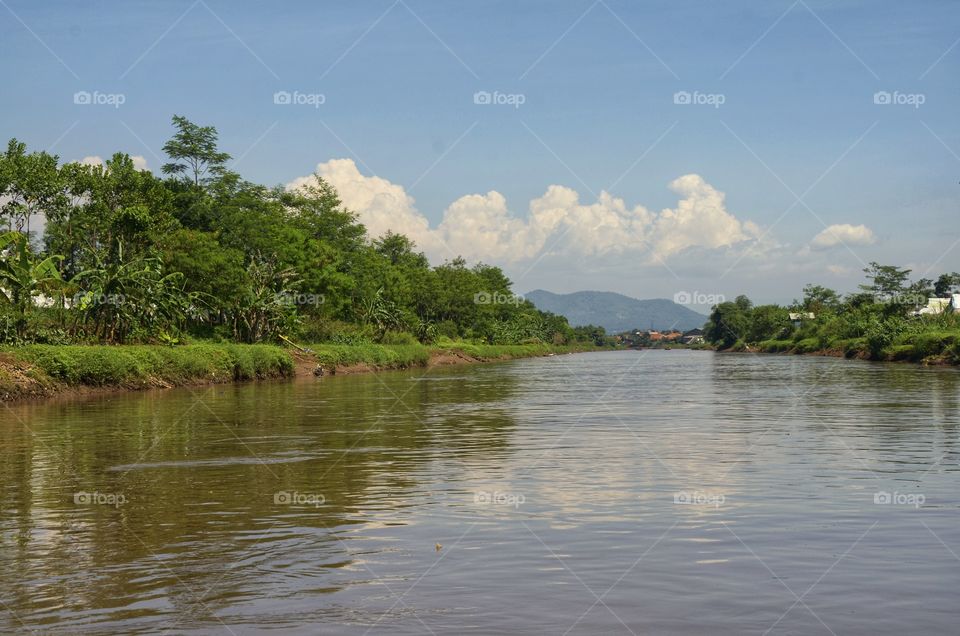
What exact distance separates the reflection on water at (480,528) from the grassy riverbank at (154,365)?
910 cm

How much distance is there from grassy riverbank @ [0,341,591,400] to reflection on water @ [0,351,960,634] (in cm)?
910

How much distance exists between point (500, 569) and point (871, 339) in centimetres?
8699

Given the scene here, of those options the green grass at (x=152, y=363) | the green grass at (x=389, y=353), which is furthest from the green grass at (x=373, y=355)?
the green grass at (x=152, y=363)

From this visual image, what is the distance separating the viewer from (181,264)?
6212 centimetres

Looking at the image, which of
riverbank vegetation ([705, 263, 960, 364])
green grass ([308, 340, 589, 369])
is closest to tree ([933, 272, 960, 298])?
riverbank vegetation ([705, 263, 960, 364])

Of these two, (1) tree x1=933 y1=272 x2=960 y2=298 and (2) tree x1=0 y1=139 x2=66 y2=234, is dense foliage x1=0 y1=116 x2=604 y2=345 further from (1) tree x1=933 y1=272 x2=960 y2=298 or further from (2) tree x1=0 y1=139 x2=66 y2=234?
(1) tree x1=933 y1=272 x2=960 y2=298

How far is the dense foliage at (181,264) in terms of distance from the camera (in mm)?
43844

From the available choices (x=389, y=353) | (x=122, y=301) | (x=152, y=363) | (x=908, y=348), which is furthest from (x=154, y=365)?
(x=908, y=348)

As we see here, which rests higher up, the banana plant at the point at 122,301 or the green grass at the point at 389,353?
the banana plant at the point at 122,301

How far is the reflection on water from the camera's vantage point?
811 centimetres

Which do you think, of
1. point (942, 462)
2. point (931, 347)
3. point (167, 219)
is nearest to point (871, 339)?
point (931, 347)

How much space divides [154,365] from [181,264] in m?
22.3

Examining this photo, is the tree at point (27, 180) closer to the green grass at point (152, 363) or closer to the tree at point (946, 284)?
the green grass at point (152, 363)

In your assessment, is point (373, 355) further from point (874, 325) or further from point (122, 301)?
point (874, 325)
